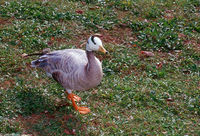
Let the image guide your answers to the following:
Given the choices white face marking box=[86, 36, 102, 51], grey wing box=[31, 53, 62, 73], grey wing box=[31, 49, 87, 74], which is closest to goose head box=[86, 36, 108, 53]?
white face marking box=[86, 36, 102, 51]

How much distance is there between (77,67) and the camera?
6613mm

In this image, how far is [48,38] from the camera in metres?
9.31

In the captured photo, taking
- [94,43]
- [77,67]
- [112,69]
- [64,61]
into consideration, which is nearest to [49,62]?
[64,61]

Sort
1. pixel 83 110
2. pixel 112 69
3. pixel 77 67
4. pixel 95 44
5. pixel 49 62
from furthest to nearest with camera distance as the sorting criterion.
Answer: pixel 112 69 < pixel 49 62 < pixel 83 110 < pixel 77 67 < pixel 95 44

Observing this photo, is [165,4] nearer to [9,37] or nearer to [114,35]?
[114,35]

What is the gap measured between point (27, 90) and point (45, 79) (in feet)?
2.31

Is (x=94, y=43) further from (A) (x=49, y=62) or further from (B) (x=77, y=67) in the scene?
(A) (x=49, y=62)

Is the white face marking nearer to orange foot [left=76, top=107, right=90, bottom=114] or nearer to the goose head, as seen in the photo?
the goose head

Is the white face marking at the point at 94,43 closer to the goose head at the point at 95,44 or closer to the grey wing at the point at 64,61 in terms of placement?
the goose head at the point at 95,44

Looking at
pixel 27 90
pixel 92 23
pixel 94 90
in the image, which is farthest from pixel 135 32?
pixel 27 90

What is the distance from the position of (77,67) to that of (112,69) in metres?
1.98

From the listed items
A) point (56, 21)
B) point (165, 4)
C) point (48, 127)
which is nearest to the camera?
point (48, 127)

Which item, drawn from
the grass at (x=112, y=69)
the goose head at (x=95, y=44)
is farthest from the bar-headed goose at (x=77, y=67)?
the grass at (x=112, y=69)

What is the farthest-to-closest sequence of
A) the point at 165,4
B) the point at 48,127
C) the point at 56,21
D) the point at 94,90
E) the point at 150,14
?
the point at 165,4 < the point at 150,14 < the point at 56,21 < the point at 94,90 < the point at 48,127
